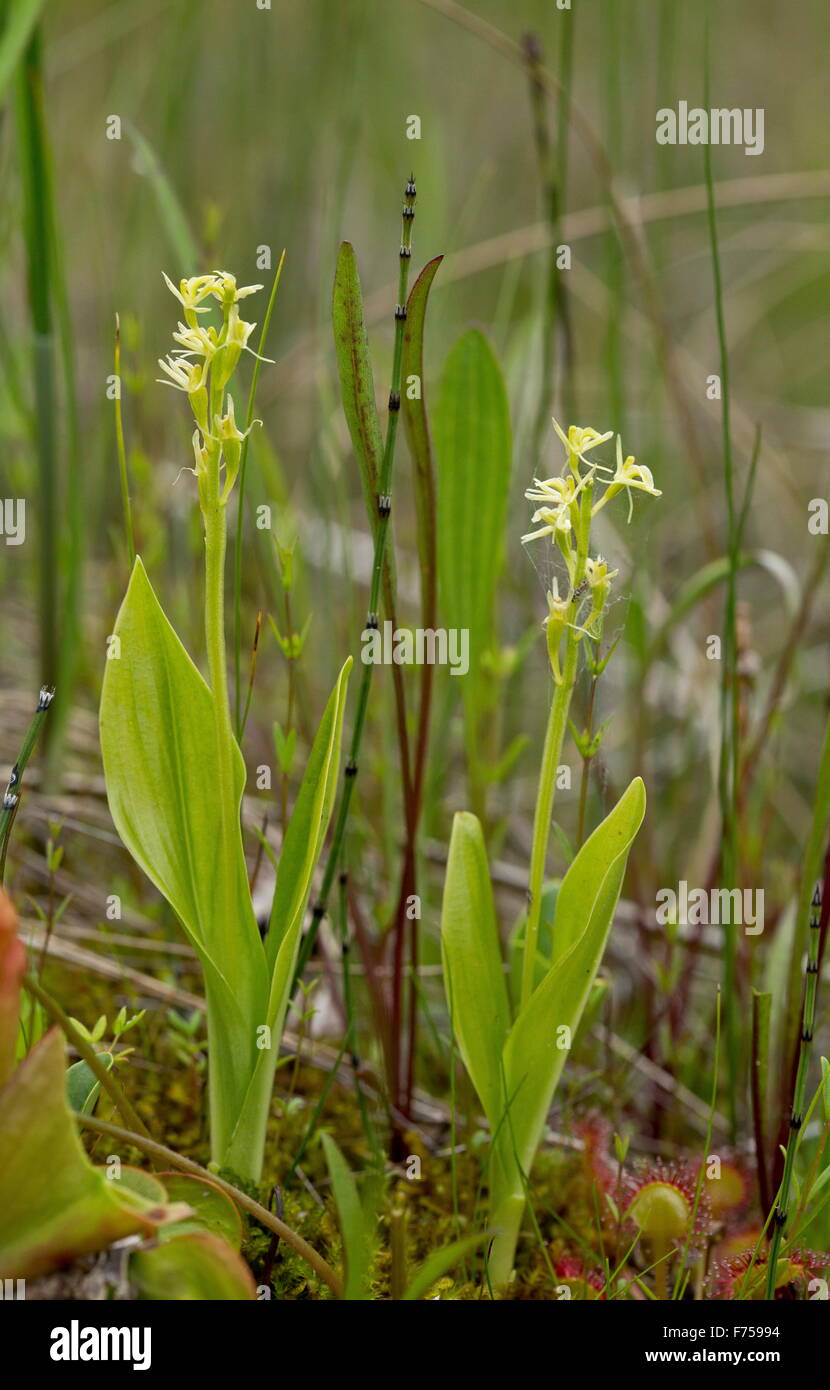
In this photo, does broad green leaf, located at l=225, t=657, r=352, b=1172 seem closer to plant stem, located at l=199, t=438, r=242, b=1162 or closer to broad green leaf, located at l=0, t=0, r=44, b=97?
plant stem, located at l=199, t=438, r=242, b=1162

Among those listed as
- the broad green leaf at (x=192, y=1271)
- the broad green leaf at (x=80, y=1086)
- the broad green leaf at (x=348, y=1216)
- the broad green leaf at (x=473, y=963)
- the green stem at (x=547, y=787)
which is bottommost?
the broad green leaf at (x=192, y=1271)

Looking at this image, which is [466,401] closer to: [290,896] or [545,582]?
[545,582]

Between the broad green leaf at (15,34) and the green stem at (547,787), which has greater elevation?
the broad green leaf at (15,34)

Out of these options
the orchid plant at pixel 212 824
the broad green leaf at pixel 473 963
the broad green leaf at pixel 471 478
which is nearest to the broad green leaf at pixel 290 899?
the orchid plant at pixel 212 824

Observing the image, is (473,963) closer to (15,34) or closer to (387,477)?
(387,477)

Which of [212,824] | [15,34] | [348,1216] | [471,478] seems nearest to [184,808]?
[212,824]

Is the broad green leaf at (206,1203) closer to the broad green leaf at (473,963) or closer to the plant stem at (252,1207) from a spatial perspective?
the plant stem at (252,1207)
